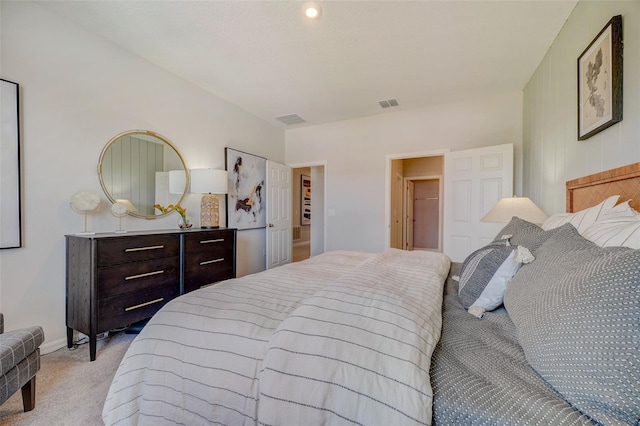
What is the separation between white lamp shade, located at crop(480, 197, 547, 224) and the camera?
240 centimetres

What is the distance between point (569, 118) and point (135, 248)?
3.66 m

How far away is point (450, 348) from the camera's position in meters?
0.89

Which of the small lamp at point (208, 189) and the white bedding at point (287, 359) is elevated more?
the small lamp at point (208, 189)

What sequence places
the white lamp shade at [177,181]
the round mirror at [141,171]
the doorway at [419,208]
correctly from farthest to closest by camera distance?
the doorway at [419,208] → the white lamp shade at [177,181] → the round mirror at [141,171]

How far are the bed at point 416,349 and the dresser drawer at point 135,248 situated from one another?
123 centimetres

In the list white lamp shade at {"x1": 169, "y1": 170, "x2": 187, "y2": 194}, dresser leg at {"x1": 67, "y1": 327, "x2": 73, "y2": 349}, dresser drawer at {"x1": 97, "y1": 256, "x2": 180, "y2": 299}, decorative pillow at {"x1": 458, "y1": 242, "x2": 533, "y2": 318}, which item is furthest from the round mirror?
decorative pillow at {"x1": 458, "y1": 242, "x2": 533, "y2": 318}

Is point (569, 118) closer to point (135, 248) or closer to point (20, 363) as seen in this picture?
point (135, 248)

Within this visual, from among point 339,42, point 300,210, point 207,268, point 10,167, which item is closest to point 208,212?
point 207,268

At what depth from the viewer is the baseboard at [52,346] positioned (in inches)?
82.7

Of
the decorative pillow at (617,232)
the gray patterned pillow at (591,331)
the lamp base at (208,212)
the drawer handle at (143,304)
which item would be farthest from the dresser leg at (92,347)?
the decorative pillow at (617,232)

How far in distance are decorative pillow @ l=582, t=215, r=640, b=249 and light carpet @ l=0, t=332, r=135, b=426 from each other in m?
2.45

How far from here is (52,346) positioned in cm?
215

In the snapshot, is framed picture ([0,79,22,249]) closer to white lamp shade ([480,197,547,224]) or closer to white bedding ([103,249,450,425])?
white bedding ([103,249,450,425])

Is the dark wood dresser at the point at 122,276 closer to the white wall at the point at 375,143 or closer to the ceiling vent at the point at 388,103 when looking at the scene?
the white wall at the point at 375,143
